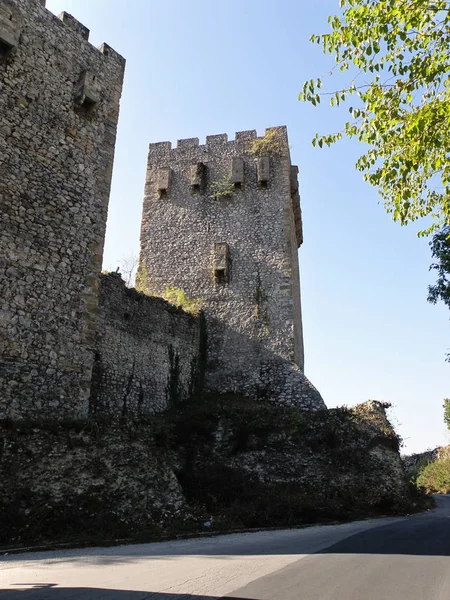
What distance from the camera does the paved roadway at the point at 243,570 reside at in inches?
174

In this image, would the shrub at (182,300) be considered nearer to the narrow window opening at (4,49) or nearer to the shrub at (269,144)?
the shrub at (269,144)

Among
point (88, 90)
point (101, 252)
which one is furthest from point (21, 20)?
point (101, 252)

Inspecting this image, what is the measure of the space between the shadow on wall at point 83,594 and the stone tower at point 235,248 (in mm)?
11671

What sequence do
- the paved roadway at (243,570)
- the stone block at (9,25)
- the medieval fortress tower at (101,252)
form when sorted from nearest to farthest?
the paved roadway at (243,570)
the medieval fortress tower at (101,252)
the stone block at (9,25)

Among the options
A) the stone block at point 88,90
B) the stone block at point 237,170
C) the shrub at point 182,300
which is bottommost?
the shrub at point 182,300

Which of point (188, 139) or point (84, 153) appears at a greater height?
point (188, 139)

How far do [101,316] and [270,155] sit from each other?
10.9m

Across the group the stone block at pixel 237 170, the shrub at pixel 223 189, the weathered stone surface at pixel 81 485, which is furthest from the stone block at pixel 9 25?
the stone block at pixel 237 170

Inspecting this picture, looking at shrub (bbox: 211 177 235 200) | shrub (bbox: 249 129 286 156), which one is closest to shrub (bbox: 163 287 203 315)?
shrub (bbox: 211 177 235 200)

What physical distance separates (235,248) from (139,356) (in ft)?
22.1

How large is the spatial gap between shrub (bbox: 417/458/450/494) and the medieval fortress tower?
57.8 feet

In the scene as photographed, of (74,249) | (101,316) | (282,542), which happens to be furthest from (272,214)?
(282,542)

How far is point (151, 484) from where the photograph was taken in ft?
30.2

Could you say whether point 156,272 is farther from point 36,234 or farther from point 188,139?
point 36,234
